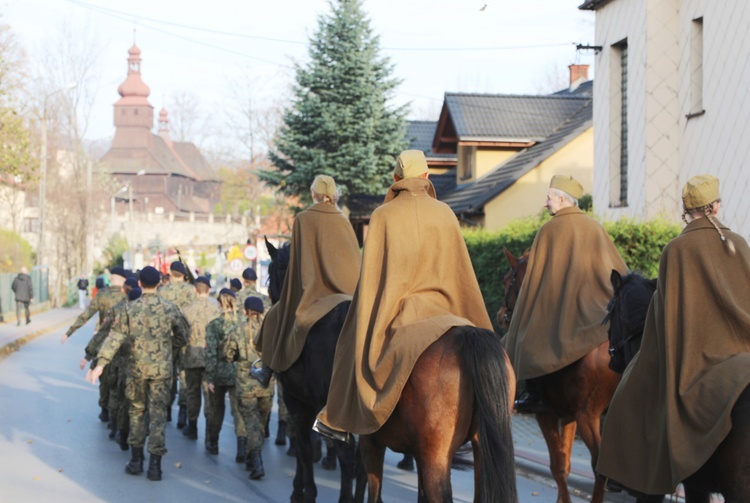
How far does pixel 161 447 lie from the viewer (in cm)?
1109

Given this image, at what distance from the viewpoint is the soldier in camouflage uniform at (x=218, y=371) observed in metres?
12.3

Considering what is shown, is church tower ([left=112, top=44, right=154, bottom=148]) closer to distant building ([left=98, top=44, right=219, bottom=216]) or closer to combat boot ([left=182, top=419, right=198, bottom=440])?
distant building ([left=98, top=44, right=219, bottom=216])

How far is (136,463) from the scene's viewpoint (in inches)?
442

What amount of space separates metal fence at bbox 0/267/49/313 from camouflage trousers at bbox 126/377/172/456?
30720 mm

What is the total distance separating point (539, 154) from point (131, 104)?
13236 centimetres

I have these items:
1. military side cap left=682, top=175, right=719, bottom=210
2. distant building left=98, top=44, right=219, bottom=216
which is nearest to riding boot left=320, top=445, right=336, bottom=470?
military side cap left=682, top=175, right=719, bottom=210

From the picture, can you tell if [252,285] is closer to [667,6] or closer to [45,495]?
[45,495]

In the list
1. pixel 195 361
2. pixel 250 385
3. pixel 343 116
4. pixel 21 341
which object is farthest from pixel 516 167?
pixel 250 385

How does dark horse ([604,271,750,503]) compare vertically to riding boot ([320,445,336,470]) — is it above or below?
above

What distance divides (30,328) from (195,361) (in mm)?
23641

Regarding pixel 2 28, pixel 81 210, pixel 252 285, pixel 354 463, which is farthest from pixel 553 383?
pixel 81 210

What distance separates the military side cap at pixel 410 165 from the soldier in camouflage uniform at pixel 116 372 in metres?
6.42

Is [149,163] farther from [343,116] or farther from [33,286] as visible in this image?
[343,116]

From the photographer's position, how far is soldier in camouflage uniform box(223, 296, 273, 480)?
36.0ft
